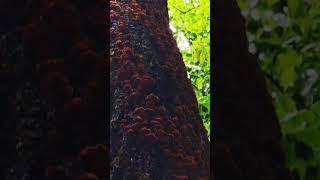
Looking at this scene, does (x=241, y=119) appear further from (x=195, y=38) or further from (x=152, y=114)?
(x=195, y=38)

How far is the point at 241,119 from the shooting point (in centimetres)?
186

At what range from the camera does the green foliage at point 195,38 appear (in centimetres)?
782

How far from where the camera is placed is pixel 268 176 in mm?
1831

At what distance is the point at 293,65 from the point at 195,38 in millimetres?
6226

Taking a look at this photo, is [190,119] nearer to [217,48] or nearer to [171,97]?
[171,97]

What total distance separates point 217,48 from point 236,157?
17.2 inches

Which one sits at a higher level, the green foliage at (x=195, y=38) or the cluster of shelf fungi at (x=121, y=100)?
the green foliage at (x=195, y=38)

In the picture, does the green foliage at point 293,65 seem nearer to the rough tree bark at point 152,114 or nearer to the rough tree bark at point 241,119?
the rough tree bark at point 241,119

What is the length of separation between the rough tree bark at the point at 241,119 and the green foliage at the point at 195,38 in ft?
17.7
